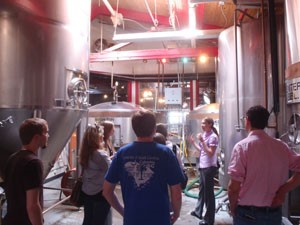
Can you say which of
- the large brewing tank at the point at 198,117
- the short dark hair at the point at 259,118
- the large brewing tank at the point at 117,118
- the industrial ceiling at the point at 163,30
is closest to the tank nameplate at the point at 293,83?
the short dark hair at the point at 259,118

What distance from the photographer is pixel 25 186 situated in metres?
1.99

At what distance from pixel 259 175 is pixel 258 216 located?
305mm

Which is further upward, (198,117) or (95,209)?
(198,117)

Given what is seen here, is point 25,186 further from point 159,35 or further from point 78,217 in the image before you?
point 159,35

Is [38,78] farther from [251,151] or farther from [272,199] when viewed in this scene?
[272,199]

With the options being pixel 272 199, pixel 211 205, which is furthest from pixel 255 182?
pixel 211 205

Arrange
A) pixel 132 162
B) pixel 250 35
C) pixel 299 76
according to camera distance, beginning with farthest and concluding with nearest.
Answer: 1. pixel 250 35
2. pixel 299 76
3. pixel 132 162

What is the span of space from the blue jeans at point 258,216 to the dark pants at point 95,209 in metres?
1.49

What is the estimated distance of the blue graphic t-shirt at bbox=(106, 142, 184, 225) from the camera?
2021 mm

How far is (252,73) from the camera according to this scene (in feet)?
14.0

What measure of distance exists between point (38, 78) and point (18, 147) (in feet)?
2.55

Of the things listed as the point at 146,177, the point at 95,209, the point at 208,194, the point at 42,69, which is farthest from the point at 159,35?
the point at 146,177

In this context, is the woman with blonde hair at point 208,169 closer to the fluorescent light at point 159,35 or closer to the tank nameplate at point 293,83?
the fluorescent light at point 159,35

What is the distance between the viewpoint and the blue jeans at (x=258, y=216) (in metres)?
2.17
